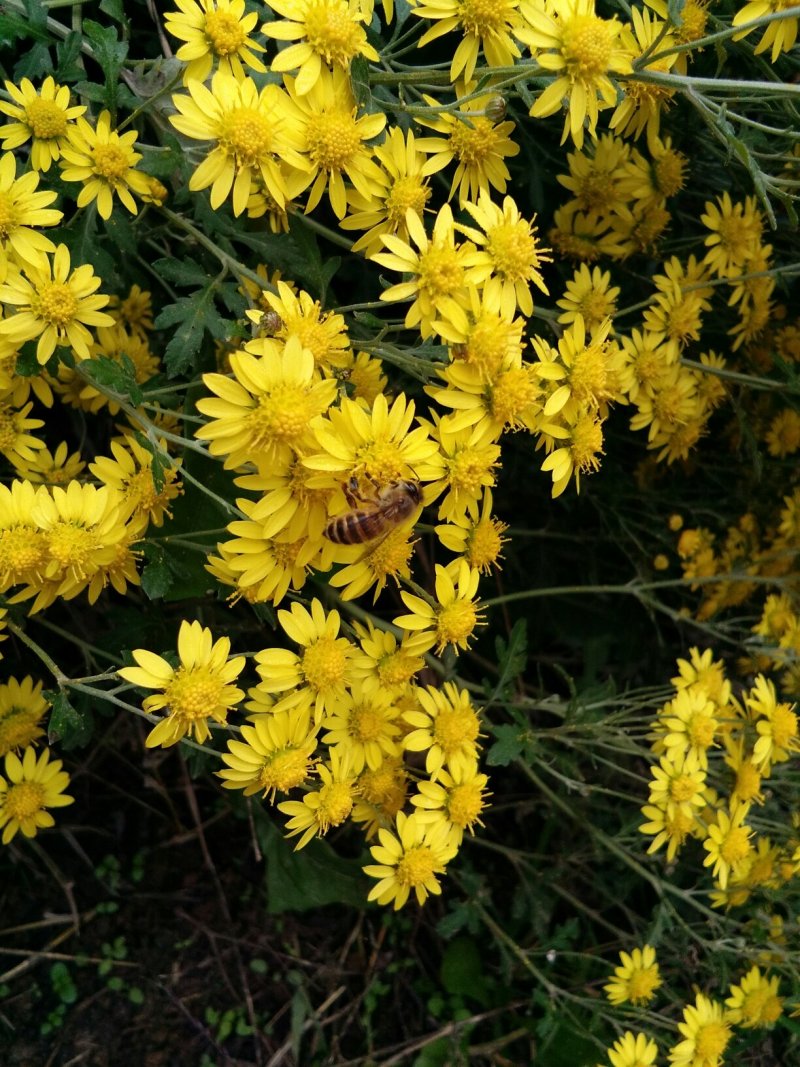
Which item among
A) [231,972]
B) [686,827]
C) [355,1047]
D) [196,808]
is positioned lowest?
[355,1047]

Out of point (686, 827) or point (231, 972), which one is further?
point (231, 972)

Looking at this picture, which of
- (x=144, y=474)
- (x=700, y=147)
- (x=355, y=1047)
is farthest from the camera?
(x=355, y=1047)

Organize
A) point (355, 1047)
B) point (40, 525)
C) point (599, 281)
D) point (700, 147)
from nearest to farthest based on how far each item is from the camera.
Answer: point (40, 525) → point (599, 281) → point (700, 147) → point (355, 1047)

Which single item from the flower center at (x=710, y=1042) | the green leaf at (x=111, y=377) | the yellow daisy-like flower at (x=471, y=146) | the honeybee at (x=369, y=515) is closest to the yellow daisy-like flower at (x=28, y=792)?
the green leaf at (x=111, y=377)

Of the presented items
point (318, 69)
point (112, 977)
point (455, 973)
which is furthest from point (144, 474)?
point (455, 973)

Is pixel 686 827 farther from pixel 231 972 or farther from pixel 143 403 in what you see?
pixel 143 403

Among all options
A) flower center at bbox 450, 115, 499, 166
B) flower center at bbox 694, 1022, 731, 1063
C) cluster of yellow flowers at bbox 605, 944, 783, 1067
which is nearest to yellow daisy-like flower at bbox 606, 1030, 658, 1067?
cluster of yellow flowers at bbox 605, 944, 783, 1067

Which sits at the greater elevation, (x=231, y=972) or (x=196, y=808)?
(x=196, y=808)

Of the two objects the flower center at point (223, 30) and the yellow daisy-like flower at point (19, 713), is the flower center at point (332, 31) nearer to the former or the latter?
the flower center at point (223, 30)
